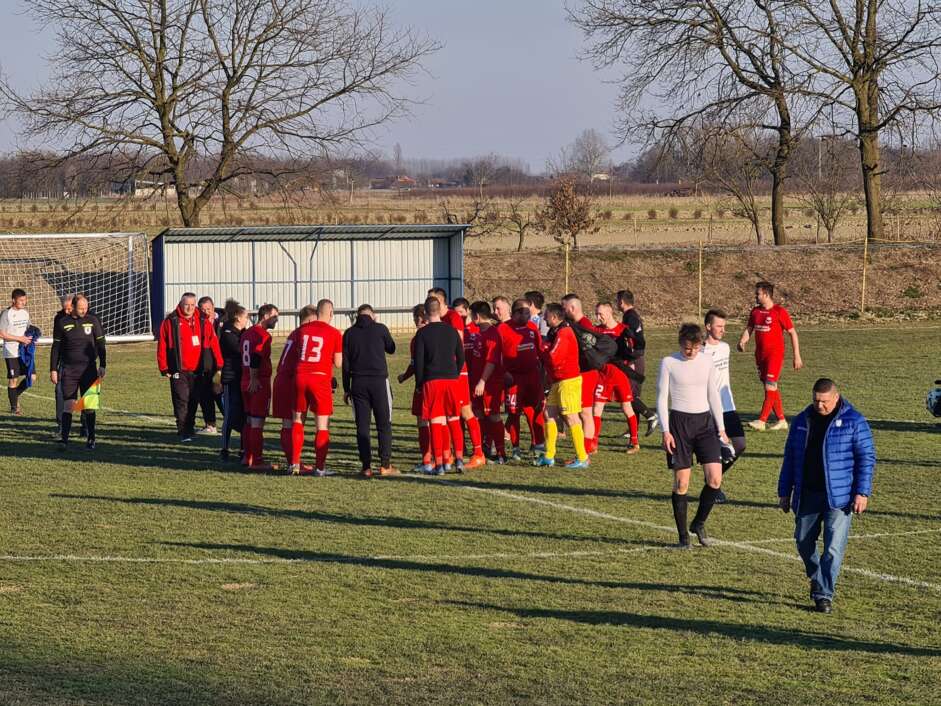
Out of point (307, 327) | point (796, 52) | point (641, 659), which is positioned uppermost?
point (796, 52)

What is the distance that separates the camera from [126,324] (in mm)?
A: 36656

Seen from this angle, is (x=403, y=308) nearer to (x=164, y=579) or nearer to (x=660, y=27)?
(x=660, y=27)

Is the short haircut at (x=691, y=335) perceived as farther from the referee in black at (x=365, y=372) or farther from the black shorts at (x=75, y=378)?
the black shorts at (x=75, y=378)

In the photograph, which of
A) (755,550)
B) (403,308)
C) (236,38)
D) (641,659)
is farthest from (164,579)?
(236,38)

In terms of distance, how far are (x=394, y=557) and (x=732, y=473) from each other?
5.19m

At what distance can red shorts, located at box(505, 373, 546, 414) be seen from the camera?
1522 centimetres

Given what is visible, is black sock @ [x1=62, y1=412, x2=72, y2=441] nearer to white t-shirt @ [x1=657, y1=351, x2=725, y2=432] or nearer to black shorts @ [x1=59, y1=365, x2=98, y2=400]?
black shorts @ [x1=59, y1=365, x2=98, y2=400]

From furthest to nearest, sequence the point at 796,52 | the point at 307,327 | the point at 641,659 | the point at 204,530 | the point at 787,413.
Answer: the point at 796,52 → the point at 787,413 → the point at 307,327 → the point at 204,530 → the point at 641,659

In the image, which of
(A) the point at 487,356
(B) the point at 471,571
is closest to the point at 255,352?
(A) the point at 487,356

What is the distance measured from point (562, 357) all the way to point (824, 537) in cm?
585

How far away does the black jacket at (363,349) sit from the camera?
46.8ft

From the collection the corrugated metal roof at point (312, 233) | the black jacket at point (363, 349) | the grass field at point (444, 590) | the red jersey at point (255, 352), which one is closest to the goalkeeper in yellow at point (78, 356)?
the grass field at point (444, 590)

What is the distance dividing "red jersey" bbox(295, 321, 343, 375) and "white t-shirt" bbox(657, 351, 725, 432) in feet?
14.6

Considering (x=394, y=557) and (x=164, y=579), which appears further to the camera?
(x=394, y=557)
